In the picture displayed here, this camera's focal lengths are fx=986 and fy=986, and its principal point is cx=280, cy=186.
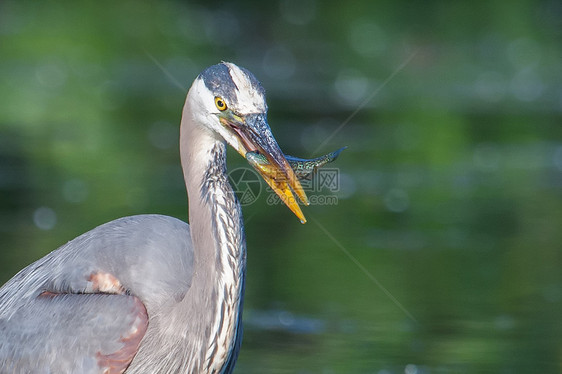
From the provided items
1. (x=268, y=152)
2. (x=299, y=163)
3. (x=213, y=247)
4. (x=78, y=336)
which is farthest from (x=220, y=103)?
(x=78, y=336)

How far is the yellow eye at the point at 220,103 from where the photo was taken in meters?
4.43

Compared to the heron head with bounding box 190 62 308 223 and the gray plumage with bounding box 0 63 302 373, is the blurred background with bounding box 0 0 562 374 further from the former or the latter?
the heron head with bounding box 190 62 308 223

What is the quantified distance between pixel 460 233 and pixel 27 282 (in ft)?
16.4

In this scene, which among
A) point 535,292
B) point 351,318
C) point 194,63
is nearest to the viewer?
point 351,318

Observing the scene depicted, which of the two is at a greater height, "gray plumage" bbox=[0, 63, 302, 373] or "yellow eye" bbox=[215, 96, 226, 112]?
"yellow eye" bbox=[215, 96, 226, 112]

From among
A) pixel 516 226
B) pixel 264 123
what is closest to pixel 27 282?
pixel 264 123

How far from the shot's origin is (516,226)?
9211 millimetres

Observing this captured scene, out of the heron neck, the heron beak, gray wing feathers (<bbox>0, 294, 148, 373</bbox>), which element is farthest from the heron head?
gray wing feathers (<bbox>0, 294, 148, 373</bbox>)

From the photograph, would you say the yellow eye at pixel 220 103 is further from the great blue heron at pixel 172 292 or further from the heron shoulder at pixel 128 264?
the heron shoulder at pixel 128 264

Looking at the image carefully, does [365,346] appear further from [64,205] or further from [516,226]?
[64,205]

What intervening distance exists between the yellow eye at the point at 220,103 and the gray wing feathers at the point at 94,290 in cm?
87

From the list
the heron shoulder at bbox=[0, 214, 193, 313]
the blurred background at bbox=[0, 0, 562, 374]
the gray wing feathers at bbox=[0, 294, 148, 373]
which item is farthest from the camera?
the blurred background at bbox=[0, 0, 562, 374]

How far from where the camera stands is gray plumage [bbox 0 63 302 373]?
4559mm

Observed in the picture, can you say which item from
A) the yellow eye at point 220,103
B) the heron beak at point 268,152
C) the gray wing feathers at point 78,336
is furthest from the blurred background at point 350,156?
the yellow eye at point 220,103
